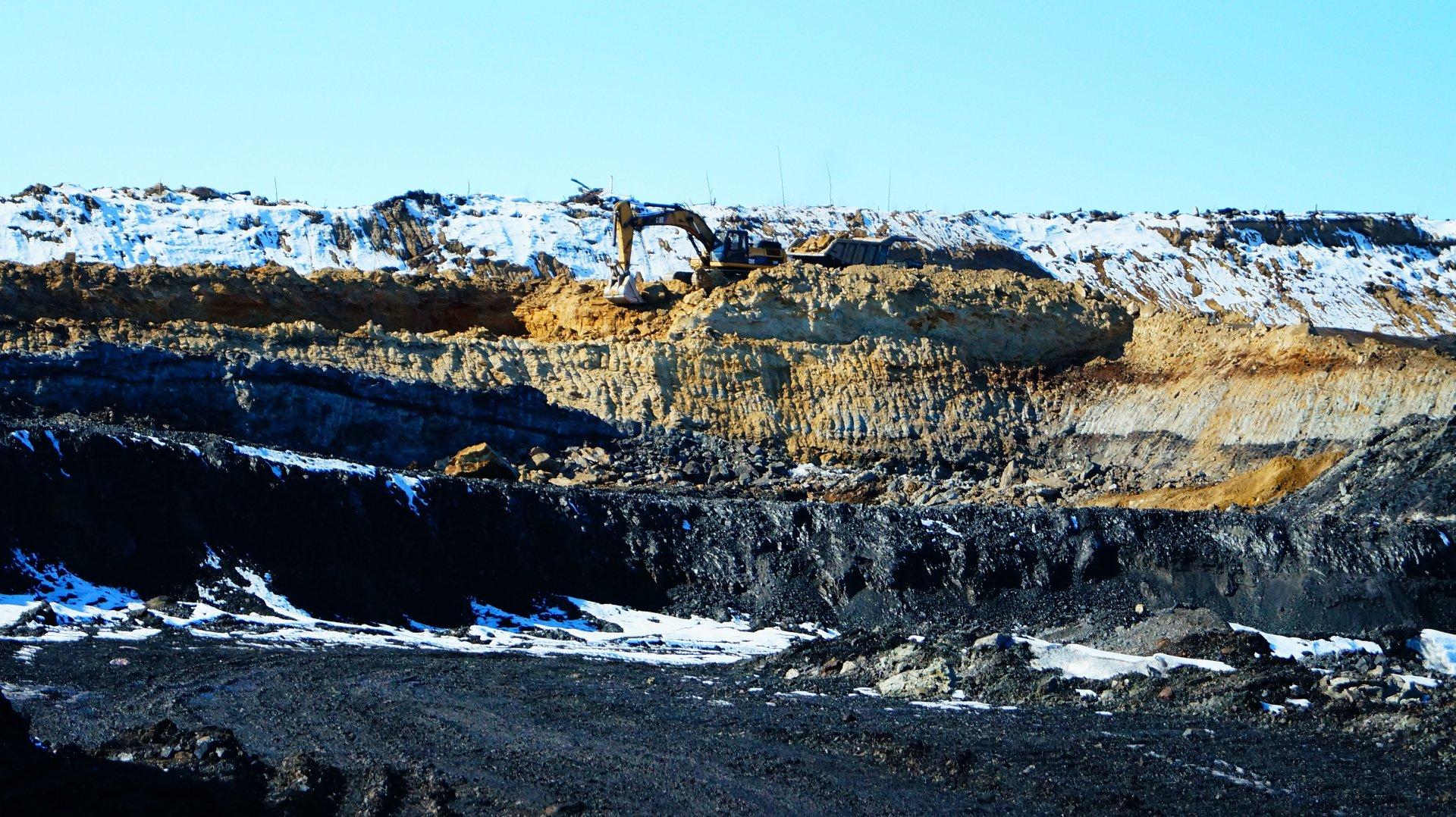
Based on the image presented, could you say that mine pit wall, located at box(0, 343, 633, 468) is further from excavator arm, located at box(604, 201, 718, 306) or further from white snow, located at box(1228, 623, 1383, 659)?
white snow, located at box(1228, 623, 1383, 659)

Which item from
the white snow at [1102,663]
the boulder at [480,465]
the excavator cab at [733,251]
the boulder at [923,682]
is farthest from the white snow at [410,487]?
the excavator cab at [733,251]

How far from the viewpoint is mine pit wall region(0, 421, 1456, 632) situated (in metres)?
17.9

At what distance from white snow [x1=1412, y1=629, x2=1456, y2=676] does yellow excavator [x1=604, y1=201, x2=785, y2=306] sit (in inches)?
735

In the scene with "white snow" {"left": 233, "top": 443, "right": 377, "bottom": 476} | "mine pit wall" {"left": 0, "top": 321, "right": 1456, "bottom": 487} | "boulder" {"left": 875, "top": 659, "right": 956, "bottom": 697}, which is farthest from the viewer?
"mine pit wall" {"left": 0, "top": 321, "right": 1456, "bottom": 487}

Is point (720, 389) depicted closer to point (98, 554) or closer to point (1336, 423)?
point (1336, 423)

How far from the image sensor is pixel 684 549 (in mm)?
→ 20141

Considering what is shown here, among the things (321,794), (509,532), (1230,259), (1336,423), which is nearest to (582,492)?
(509,532)

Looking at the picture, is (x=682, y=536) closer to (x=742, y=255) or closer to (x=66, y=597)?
(x=66, y=597)

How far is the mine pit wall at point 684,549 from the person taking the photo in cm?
1792

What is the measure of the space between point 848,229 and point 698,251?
54.3ft

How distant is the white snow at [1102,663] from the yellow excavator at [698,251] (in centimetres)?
1840

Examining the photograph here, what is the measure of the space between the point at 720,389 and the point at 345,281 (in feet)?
27.9

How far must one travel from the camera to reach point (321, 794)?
9.16 meters

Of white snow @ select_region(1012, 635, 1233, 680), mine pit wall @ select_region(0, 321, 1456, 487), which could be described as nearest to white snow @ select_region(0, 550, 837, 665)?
white snow @ select_region(1012, 635, 1233, 680)
